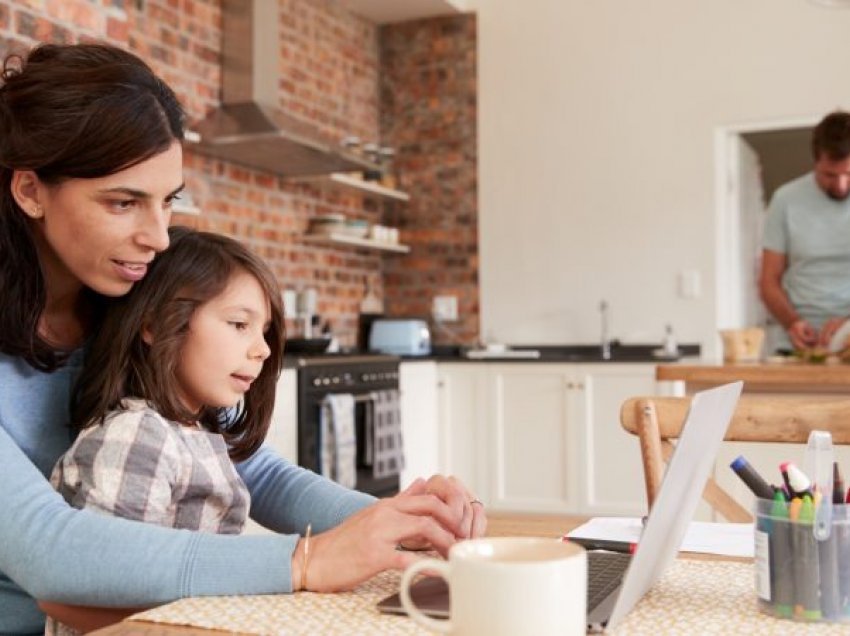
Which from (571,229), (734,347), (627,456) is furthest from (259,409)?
(571,229)

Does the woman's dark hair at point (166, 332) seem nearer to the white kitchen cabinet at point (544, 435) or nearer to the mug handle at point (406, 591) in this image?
the mug handle at point (406, 591)

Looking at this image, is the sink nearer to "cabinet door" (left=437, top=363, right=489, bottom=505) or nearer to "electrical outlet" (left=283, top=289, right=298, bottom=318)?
"cabinet door" (left=437, top=363, right=489, bottom=505)

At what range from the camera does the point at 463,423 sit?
527cm

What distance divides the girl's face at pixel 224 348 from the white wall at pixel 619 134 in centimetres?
443

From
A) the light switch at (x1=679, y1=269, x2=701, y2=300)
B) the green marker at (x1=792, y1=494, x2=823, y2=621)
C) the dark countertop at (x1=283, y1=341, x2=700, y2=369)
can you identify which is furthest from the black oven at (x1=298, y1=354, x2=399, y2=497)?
the green marker at (x1=792, y1=494, x2=823, y2=621)

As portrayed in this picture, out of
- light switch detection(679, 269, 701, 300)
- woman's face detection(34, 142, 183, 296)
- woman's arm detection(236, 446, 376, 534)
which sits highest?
light switch detection(679, 269, 701, 300)

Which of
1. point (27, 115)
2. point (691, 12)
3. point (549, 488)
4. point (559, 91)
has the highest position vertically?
point (691, 12)

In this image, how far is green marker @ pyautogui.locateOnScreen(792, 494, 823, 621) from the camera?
0.81 meters

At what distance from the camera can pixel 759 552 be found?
2.76 feet

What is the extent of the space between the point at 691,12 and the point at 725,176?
3.02 feet

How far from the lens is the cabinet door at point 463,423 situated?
5227 mm

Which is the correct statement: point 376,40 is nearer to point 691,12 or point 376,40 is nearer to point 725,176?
point 691,12

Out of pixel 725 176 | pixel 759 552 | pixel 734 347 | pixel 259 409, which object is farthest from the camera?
pixel 725 176

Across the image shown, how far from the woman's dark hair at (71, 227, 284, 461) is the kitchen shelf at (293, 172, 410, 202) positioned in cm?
381
